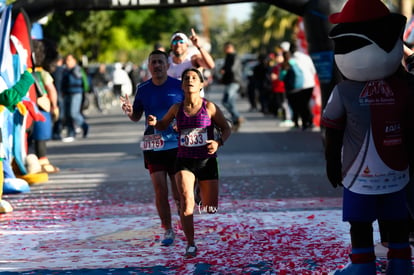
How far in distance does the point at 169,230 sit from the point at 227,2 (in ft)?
23.8

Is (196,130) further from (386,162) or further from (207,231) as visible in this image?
(386,162)

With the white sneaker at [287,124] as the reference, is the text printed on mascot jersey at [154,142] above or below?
above

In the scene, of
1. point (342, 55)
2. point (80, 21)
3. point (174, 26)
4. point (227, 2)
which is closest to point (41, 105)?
point (227, 2)

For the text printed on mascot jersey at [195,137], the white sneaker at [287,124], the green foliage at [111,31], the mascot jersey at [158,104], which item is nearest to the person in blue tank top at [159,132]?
the mascot jersey at [158,104]

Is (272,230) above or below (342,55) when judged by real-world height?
below

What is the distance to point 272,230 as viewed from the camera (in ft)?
28.9

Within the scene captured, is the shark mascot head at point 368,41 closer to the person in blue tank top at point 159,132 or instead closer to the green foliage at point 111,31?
the person in blue tank top at point 159,132

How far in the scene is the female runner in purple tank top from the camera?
7.66m

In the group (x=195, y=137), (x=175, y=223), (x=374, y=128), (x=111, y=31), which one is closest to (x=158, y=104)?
(x=195, y=137)

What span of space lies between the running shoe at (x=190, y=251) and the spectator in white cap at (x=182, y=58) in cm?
280

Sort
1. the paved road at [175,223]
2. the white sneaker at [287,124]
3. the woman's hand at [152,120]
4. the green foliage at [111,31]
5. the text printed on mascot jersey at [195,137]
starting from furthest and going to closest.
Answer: the green foliage at [111,31] → the white sneaker at [287,124] → the woman's hand at [152,120] → the text printed on mascot jersey at [195,137] → the paved road at [175,223]

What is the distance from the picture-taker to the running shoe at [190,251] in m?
7.59

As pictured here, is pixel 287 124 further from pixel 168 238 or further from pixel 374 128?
pixel 374 128

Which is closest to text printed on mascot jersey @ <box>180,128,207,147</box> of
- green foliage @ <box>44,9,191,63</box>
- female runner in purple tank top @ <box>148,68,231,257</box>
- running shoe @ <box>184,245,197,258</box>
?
female runner in purple tank top @ <box>148,68,231,257</box>
